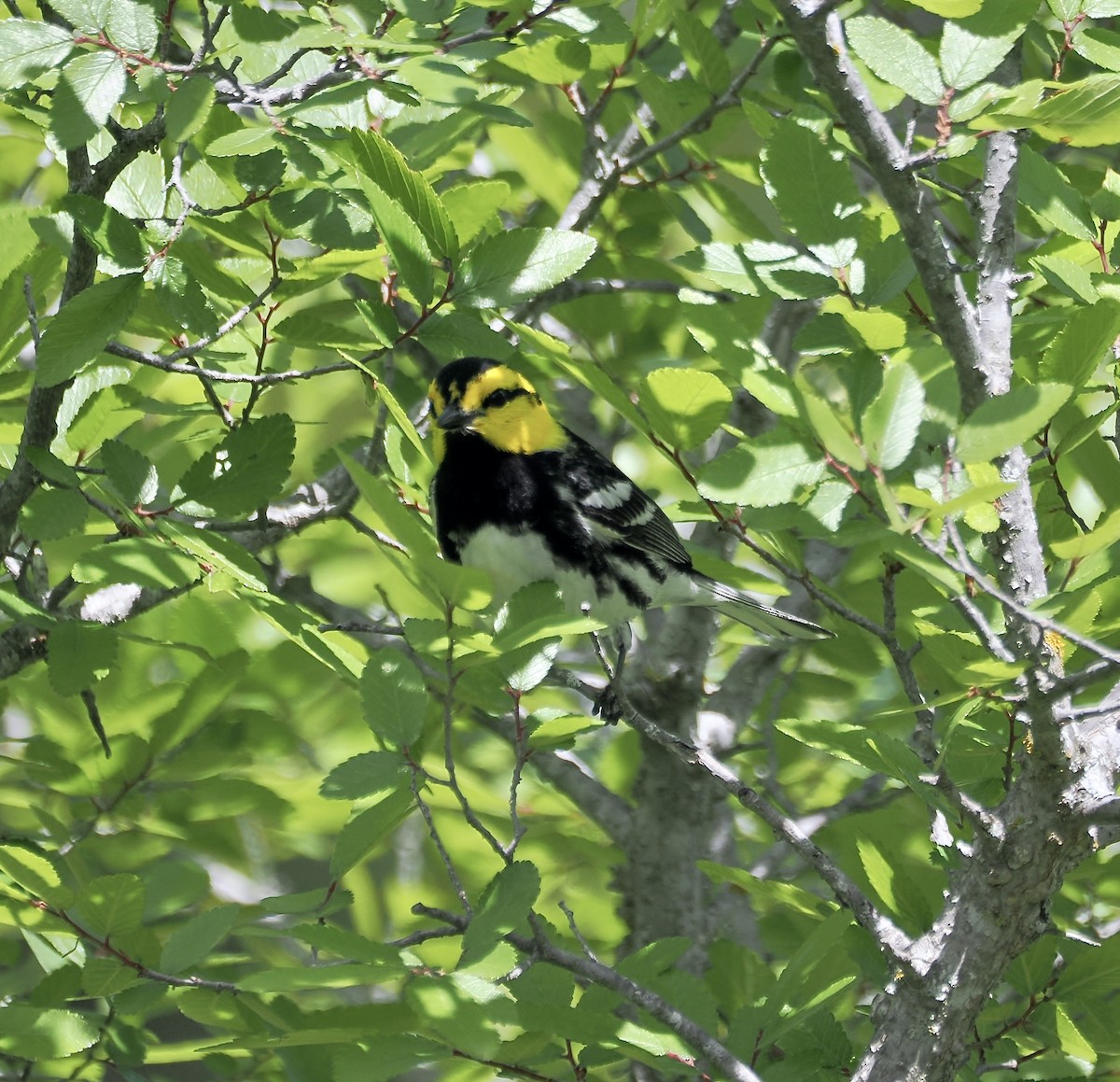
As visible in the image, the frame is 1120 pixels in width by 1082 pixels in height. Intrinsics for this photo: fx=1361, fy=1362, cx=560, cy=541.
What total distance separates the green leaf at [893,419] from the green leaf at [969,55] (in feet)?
1.93

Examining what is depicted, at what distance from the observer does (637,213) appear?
3.49m

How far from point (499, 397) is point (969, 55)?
1641 millimetres

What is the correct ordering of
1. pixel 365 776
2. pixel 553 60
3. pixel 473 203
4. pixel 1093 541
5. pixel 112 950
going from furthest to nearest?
1. pixel 553 60
2. pixel 473 203
3. pixel 112 950
4. pixel 365 776
5. pixel 1093 541

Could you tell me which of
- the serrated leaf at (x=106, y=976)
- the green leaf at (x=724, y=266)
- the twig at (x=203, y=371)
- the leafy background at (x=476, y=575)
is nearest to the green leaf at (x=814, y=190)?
the leafy background at (x=476, y=575)

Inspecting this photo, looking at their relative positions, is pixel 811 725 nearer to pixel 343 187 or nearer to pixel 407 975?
pixel 407 975

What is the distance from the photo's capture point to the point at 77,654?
2115 millimetres

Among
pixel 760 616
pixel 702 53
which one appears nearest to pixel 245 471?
pixel 702 53

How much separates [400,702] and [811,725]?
57 cm

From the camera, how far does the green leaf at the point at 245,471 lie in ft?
7.03

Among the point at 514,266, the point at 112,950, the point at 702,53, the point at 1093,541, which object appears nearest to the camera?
the point at 1093,541

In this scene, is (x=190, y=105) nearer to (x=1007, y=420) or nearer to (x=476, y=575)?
(x=476, y=575)

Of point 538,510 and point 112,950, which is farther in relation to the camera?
point 538,510

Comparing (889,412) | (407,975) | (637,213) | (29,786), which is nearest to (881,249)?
(889,412)

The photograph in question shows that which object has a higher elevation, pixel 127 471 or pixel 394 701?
pixel 127 471
